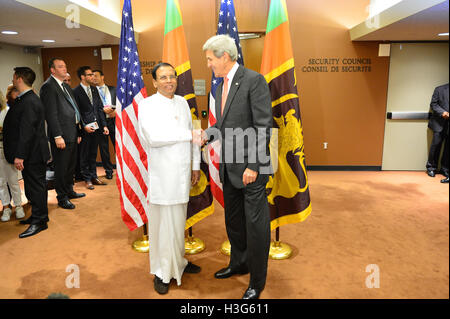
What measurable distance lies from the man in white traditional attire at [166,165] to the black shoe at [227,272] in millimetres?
325

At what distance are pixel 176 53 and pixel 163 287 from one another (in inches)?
74.5

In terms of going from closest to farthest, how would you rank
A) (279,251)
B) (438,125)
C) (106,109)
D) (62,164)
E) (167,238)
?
(167,238) < (279,251) < (62,164) < (106,109) < (438,125)

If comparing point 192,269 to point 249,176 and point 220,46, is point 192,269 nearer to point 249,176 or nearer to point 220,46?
point 249,176

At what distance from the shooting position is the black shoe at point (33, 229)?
339 cm

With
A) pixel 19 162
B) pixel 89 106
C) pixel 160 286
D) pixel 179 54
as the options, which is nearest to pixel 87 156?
pixel 89 106

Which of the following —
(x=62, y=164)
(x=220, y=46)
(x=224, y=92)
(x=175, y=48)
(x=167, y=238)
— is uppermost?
(x=175, y=48)

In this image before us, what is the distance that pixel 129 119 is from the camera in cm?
292

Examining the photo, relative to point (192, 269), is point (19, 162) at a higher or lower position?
higher

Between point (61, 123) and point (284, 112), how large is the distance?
2.88 m

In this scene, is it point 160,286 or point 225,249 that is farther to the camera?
point 225,249

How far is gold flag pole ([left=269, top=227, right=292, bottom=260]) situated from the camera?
2.92 metres

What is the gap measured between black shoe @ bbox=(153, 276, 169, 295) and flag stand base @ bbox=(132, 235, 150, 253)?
0.66 metres

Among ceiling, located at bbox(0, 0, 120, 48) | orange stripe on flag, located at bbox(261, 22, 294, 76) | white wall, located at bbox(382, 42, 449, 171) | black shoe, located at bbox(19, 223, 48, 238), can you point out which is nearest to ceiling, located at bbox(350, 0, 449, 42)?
white wall, located at bbox(382, 42, 449, 171)

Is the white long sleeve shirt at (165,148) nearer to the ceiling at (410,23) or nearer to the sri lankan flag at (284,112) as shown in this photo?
the sri lankan flag at (284,112)
